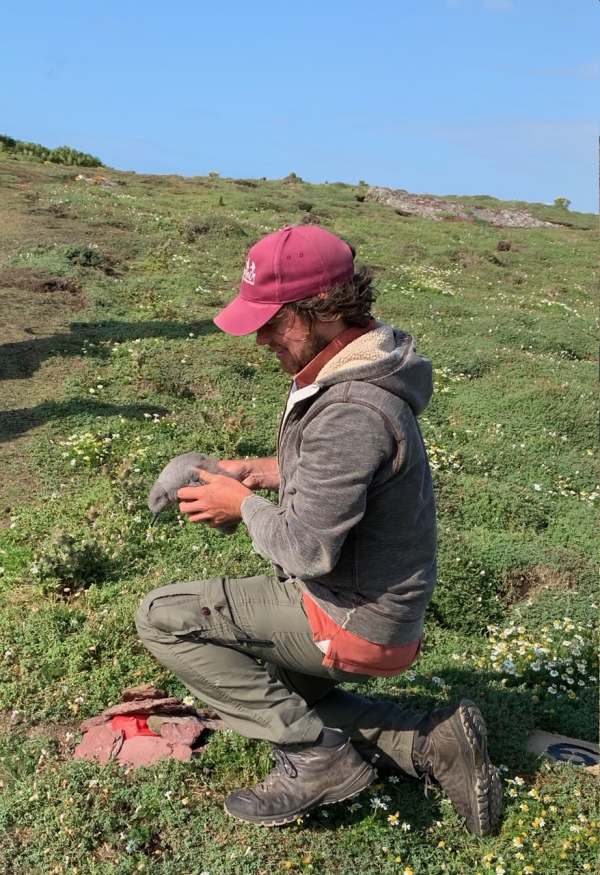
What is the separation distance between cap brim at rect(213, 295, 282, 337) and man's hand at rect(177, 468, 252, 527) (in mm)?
705

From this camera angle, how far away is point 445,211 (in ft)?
123

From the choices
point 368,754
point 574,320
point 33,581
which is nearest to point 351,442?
point 368,754

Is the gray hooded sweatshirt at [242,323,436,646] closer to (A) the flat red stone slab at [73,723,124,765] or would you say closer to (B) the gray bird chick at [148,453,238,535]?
(B) the gray bird chick at [148,453,238,535]

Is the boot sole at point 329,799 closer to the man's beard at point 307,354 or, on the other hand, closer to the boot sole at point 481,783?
the boot sole at point 481,783

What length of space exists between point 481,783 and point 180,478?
200cm

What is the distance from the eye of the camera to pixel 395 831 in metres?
4.15

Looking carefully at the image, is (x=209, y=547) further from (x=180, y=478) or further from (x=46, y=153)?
(x=46, y=153)

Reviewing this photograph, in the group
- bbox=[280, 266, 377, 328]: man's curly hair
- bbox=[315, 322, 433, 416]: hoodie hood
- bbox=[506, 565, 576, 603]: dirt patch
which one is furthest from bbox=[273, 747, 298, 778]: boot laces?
bbox=[506, 565, 576, 603]: dirt patch

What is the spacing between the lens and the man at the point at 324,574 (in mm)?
3438

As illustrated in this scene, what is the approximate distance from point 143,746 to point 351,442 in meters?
2.25

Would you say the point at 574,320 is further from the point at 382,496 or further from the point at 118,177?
the point at 118,177

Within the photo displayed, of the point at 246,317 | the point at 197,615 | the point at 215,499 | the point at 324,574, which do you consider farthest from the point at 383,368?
the point at 197,615

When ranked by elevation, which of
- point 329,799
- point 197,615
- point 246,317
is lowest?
point 329,799

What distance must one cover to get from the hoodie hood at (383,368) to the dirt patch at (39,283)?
10834 mm
